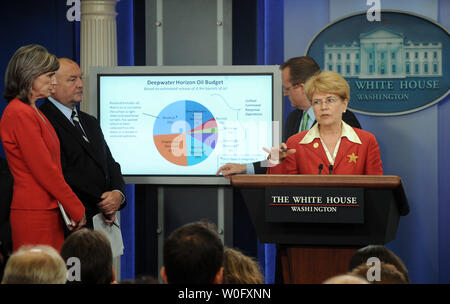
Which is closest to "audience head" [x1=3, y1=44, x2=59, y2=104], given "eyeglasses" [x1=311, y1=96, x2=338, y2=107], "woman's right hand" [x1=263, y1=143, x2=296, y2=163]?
"woman's right hand" [x1=263, y1=143, x2=296, y2=163]

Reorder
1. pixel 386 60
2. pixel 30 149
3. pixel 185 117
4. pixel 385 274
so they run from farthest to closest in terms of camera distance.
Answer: pixel 386 60, pixel 185 117, pixel 30 149, pixel 385 274

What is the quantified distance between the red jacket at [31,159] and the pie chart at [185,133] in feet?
3.97

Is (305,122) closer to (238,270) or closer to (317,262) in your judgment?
(317,262)

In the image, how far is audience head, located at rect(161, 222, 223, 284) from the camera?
183cm

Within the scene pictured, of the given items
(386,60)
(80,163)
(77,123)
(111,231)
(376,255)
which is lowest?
(111,231)

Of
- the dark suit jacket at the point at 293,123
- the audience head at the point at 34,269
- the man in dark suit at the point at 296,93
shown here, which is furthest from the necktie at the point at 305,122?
the audience head at the point at 34,269

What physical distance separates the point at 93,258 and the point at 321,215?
2.70ft

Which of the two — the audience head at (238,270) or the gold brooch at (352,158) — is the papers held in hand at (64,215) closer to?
the audience head at (238,270)

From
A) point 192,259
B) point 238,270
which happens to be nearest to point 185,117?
point 238,270

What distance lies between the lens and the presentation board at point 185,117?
4309 millimetres

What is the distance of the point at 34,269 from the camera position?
70.0 inches

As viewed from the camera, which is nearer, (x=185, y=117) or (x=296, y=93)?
(x=296, y=93)

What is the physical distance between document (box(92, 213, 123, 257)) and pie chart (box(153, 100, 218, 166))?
68 centimetres
